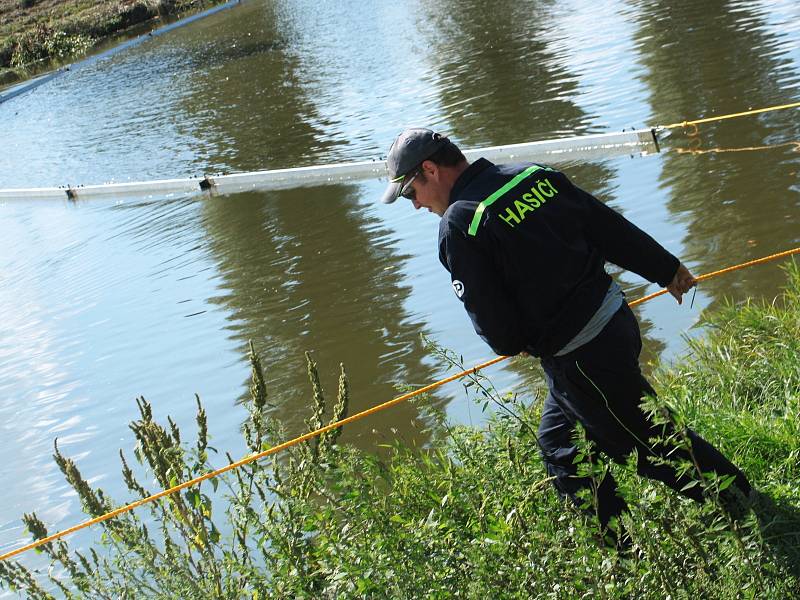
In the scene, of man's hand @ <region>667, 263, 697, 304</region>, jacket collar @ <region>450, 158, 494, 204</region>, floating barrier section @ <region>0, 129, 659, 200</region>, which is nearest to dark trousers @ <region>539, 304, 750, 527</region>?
man's hand @ <region>667, 263, 697, 304</region>

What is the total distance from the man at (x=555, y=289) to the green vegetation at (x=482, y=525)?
0.17 meters

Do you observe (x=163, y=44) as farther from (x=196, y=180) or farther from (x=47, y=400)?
(x=47, y=400)

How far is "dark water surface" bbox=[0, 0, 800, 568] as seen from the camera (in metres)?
7.49

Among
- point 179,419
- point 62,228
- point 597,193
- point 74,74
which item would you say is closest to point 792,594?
point 179,419

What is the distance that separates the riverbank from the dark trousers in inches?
1481

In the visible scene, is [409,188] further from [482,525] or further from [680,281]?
[482,525]

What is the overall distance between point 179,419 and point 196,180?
306 inches

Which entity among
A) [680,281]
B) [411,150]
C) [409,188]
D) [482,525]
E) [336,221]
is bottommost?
[336,221]

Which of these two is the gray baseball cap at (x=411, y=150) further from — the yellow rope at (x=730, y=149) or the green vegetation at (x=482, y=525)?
the yellow rope at (x=730, y=149)

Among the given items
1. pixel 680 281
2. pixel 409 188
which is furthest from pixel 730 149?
pixel 409 188

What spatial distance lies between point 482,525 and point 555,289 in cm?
91

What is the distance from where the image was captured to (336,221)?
11133mm

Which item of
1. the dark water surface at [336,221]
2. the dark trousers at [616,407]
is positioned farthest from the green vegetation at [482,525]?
the dark water surface at [336,221]

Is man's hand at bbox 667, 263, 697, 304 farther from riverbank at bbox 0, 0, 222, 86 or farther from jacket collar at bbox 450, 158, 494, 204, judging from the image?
riverbank at bbox 0, 0, 222, 86
